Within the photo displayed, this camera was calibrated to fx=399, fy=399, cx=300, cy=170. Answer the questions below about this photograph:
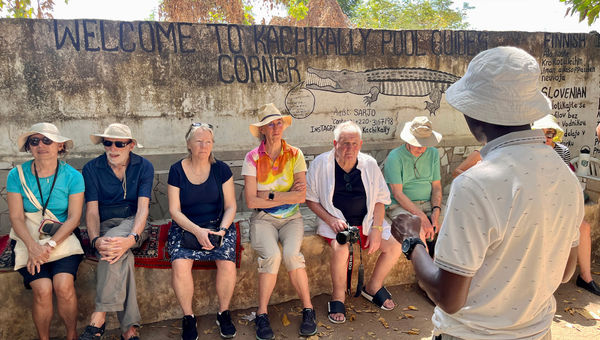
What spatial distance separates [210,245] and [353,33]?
9.83 feet

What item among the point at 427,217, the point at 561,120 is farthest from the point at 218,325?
the point at 561,120

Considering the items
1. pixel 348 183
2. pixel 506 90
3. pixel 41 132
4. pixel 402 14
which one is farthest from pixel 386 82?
pixel 402 14

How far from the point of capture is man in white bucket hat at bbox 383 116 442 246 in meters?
4.00

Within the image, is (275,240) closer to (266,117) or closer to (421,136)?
(266,117)

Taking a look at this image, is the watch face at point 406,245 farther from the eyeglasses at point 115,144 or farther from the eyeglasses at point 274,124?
the eyeglasses at point 115,144

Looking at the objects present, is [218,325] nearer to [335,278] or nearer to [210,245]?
[210,245]

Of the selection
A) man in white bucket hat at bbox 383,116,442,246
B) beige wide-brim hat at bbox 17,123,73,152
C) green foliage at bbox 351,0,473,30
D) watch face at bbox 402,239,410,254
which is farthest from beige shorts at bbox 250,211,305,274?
green foliage at bbox 351,0,473,30

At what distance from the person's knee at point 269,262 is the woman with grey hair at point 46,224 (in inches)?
54.7

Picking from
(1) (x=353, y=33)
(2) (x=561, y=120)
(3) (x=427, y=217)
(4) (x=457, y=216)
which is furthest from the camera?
(2) (x=561, y=120)

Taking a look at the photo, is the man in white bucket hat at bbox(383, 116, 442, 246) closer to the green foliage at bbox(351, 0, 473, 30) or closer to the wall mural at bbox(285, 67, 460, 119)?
the wall mural at bbox(285, 67, 460, 119)

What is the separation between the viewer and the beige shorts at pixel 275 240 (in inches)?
129

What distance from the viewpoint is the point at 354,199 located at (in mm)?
3666

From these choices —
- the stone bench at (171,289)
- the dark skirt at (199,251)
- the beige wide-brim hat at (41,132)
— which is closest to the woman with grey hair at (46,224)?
the beige wide-brim hat at (41,132)

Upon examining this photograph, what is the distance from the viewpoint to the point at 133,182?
336 centimetres
